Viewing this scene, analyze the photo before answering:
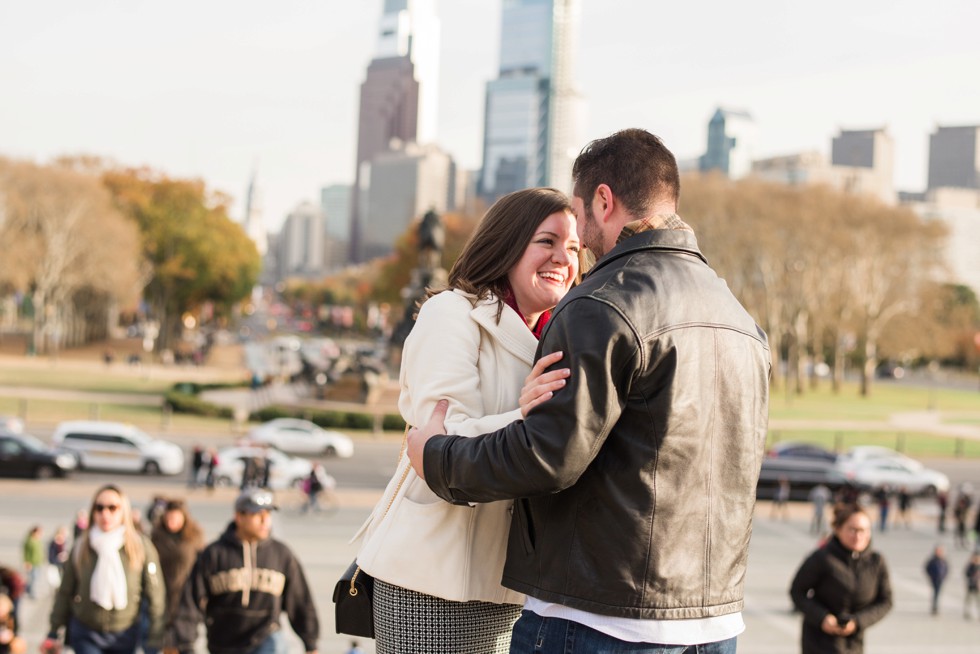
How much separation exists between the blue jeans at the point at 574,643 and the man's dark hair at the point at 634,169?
104 cm

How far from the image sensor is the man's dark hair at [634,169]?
9.12ft

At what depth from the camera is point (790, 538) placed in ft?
75.5

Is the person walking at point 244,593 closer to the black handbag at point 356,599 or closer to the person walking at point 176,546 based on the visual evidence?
the person walking at point 176,546

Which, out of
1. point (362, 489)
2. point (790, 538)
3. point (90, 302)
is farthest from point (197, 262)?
point (790, 538)

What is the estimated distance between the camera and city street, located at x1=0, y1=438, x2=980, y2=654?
43.2ft

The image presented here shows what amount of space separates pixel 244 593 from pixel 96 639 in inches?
40.9

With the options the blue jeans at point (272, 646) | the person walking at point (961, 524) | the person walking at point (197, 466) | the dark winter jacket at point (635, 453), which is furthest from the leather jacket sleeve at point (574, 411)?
the person walking at point (961, 524)

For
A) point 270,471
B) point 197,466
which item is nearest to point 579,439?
point 197,466

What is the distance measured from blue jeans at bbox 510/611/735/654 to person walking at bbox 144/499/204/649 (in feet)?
19.6

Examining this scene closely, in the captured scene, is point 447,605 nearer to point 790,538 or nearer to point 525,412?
point 525,412

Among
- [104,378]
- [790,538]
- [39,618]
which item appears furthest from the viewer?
[104,378]

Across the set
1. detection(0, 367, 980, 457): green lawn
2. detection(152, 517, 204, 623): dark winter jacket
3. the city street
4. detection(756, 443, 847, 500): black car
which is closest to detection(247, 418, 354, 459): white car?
the city street

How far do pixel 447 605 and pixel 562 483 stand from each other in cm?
69

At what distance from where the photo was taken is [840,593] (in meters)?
6.14
